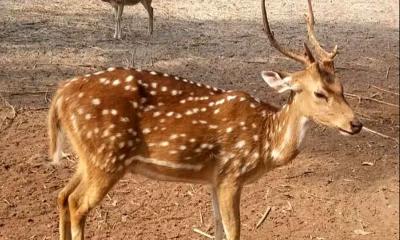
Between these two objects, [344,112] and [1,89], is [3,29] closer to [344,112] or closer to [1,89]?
[1,89]

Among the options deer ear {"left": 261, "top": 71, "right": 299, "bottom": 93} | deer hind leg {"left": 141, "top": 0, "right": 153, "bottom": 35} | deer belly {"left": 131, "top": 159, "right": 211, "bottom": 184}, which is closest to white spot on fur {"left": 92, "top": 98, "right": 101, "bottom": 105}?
deer belly {"left": 131, "top": 159, "right": 211, "bottom": 184}

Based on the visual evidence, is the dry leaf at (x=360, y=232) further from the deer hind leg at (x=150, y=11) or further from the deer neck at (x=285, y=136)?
the deer hind leg at (x=150, y=11)

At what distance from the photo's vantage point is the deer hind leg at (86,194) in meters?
3.55

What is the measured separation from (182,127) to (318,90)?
0.75m

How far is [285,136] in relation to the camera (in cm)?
375

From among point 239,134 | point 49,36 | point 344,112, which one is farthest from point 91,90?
point 49,36

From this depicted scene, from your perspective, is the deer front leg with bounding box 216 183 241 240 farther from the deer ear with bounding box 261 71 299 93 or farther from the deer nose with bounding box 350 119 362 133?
the deer nose with bounding box 350 119 362 133

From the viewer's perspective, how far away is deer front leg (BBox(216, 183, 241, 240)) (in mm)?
3721

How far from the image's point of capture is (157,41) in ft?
29.5

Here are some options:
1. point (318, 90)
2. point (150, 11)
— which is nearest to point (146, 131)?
Answer: point (318, 90)

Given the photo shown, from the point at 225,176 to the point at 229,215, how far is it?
23 centimetres

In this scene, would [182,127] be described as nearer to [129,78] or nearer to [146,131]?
[146,131]

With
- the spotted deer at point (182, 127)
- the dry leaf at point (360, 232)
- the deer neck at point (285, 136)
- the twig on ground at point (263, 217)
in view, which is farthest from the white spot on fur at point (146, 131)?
the dry leaf at point (360, 232)

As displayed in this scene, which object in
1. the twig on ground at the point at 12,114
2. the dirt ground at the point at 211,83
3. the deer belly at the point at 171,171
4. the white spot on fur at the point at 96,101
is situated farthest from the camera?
the twig on ground at the point at 12,114
